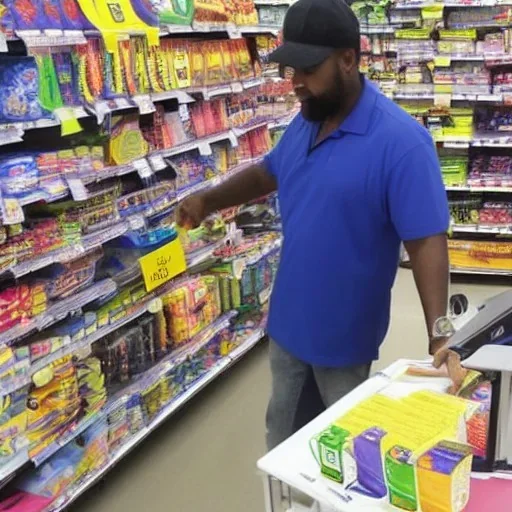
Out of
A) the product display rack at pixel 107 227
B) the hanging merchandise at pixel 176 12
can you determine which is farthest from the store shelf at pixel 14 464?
the hanging merchandise at pixel 176 12

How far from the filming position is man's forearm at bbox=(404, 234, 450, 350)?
6.32ft

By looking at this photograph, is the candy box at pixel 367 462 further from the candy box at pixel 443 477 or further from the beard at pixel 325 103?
the beard at pixel 325 103

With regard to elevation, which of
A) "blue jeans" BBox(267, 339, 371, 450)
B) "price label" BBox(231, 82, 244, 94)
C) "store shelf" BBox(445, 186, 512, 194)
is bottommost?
"store shelf" BBox(445, 186, 512, 194)

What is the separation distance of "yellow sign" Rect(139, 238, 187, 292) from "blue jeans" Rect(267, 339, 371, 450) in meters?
0.95

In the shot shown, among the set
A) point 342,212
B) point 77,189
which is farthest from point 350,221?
point 77,189

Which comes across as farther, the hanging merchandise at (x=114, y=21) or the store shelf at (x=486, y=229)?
the store shelf at (x=486, y=229)

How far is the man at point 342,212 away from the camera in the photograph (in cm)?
192

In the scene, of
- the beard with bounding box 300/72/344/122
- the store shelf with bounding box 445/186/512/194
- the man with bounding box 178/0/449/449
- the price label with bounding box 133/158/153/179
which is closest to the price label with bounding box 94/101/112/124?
the price label with bounding box 133/158/153/179

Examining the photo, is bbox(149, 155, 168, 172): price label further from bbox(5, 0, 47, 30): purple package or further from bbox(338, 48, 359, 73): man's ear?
bbox(338, 48, 359, 73): man's ear

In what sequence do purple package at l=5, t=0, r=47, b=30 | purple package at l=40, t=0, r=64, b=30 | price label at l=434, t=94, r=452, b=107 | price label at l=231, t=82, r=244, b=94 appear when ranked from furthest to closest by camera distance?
price label at l=434, t=94, r=452, b=107 → price label at l=231, t=82, r=244, b=94 → purple package at l=40, t=0, r=64, b=30 → purple package at l=5, t=0, r=47, b=30

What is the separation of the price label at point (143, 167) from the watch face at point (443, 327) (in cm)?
153

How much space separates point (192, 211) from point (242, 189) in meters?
0.20

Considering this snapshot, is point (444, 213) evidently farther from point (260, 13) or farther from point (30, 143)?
point (260, 13)

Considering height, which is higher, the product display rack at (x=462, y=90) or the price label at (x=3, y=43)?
the price label at (x=3, y=43)
